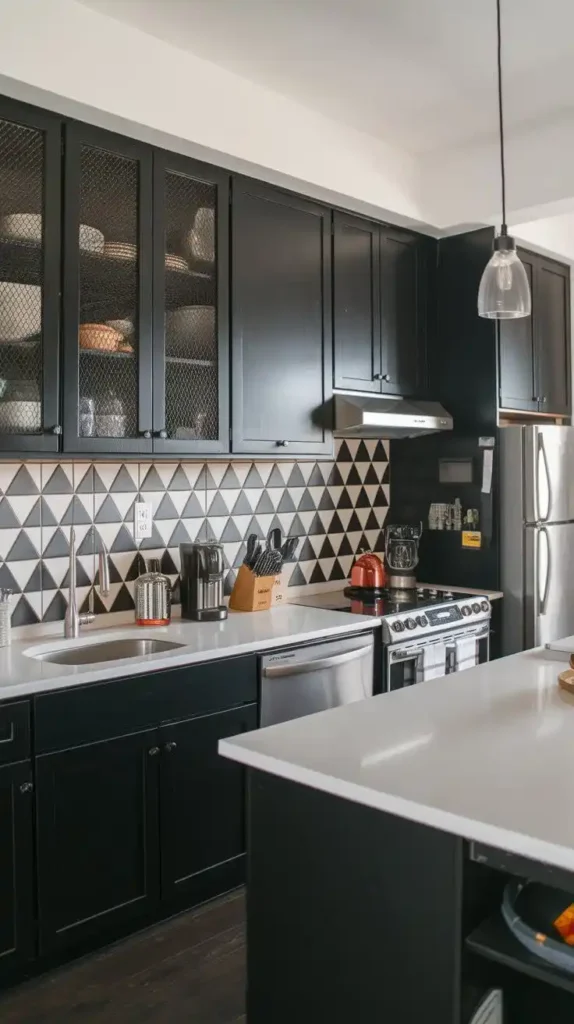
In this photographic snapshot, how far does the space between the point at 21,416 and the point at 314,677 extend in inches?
55.8

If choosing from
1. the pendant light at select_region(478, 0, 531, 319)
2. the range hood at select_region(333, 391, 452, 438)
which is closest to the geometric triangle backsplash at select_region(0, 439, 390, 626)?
the range hood at select_region(333, 391, 452, 438)

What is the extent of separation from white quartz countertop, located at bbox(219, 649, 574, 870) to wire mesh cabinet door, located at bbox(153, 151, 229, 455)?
1.36 metres

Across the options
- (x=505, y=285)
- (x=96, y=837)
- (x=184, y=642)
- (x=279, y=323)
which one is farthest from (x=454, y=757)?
(x=279, y=323)

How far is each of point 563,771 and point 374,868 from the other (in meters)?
0.41

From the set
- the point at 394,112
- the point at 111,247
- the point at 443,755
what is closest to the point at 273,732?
the point at 443,755

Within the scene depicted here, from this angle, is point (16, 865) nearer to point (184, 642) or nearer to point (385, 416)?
point (184, 642)

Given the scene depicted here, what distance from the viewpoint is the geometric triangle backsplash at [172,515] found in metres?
3.09

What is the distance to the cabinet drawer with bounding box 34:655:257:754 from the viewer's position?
8.18 ft

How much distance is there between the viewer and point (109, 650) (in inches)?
124

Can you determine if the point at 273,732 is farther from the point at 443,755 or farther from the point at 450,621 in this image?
the point at 450,621

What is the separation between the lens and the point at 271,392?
3518 millimetres

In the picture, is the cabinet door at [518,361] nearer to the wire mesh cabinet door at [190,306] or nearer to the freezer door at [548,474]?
the freezer door at [548,474]

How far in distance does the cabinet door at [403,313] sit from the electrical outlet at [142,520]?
4.31ft

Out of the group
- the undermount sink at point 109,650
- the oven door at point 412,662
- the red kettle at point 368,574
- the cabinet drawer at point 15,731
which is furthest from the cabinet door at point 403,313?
the cabinet drawer at point 15,731
